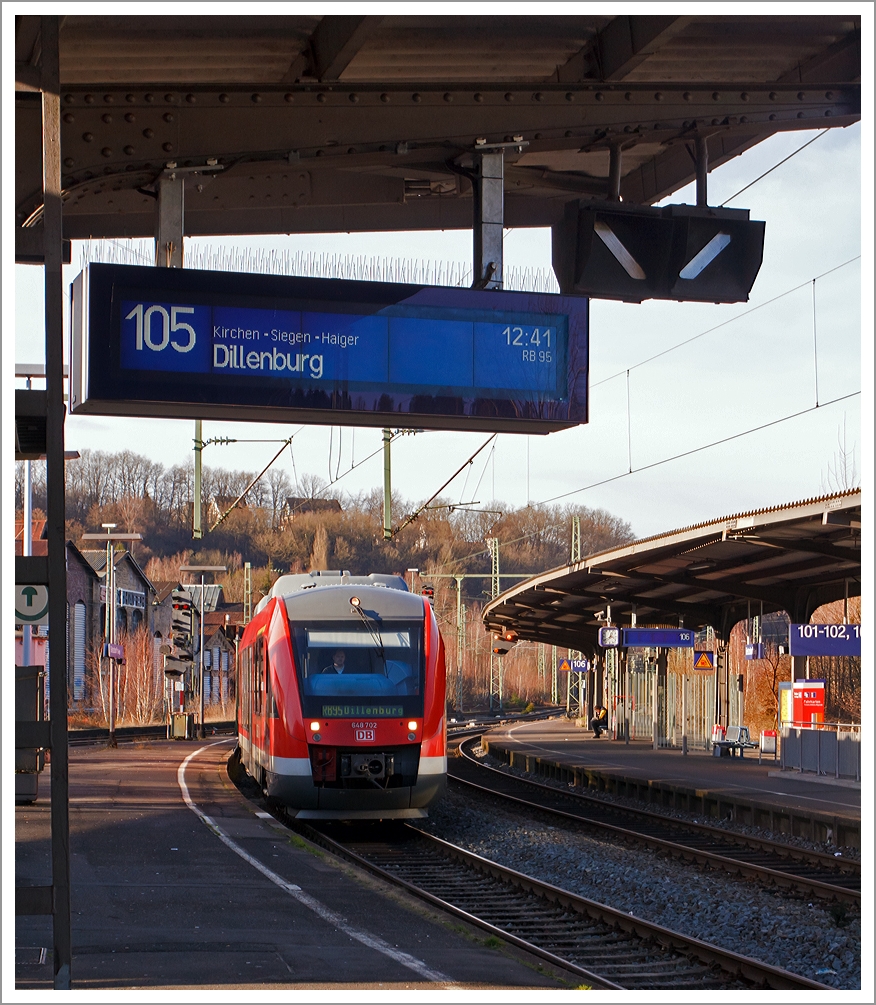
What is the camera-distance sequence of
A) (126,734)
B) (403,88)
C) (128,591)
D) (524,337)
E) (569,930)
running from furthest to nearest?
1. (128,591)
2. (126,734)
3. (569,930)
4. (403,88)
5. (524,337)

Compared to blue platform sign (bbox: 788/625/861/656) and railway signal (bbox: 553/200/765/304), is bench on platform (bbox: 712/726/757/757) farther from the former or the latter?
railway signal (bbox: 553/200/765/304)

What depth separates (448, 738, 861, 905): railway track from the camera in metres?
13.1

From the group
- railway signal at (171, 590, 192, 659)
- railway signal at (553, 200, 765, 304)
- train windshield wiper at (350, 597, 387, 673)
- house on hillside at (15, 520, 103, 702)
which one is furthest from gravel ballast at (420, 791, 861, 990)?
house on hillside at (15, 520, 103, 702)

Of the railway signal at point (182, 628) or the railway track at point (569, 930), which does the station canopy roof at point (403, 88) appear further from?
the railway signal at point (182, 628)

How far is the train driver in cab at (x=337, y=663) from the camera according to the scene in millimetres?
15180

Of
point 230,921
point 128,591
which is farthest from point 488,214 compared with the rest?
point 128,591

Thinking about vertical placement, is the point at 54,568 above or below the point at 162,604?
above

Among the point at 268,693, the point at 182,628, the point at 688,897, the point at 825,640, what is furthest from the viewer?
the point at 182,628

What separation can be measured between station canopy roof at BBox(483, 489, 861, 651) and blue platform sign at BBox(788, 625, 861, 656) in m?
1.12

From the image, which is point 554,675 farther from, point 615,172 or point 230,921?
point 615,172

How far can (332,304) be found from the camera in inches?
264

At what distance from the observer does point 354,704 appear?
49.0ft

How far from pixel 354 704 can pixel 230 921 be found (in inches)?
235

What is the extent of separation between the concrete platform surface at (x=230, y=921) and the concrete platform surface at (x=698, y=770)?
26.4 feet
